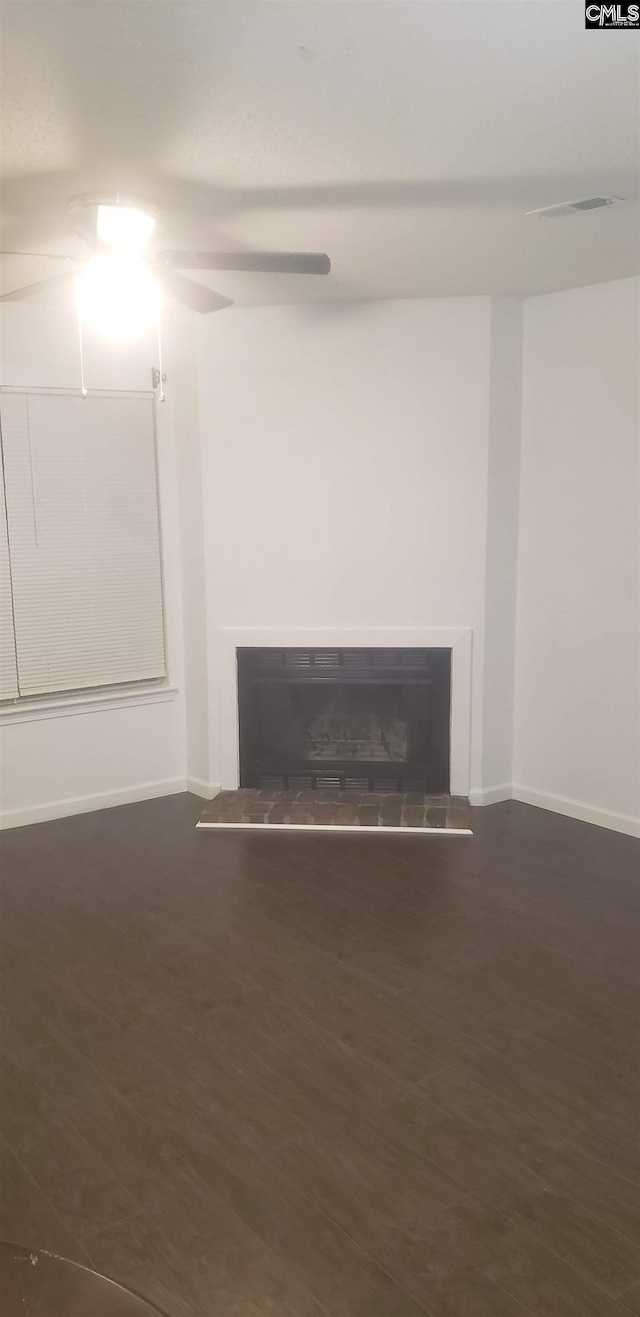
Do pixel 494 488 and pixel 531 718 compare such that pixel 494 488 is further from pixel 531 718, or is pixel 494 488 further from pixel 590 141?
pixel 590 141

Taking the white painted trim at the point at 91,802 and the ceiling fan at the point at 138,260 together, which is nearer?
the ceiling fan at the point at 138,260

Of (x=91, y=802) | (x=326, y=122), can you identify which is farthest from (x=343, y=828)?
(x=326, y=122)

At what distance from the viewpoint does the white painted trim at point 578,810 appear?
4707 millimetres

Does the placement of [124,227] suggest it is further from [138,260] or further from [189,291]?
[189,291]

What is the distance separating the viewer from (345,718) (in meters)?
5.27

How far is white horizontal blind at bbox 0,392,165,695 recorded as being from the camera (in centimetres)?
473

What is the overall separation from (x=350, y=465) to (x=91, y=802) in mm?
2265

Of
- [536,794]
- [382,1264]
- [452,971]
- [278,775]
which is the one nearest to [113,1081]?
[382,1264]

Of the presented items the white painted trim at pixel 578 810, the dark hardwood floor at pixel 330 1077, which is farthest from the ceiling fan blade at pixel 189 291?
the white painted trim at pixel 578 810

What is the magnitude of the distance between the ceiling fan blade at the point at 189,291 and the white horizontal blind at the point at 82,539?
1.66m

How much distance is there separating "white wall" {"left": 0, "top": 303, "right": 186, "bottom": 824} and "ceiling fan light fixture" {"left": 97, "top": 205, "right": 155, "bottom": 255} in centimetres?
171

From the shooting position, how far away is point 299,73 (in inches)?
87.7

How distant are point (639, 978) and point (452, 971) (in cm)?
64

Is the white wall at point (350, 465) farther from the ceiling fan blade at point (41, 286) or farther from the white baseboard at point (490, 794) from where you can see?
the ceiling fan blade at point (41, 286)
